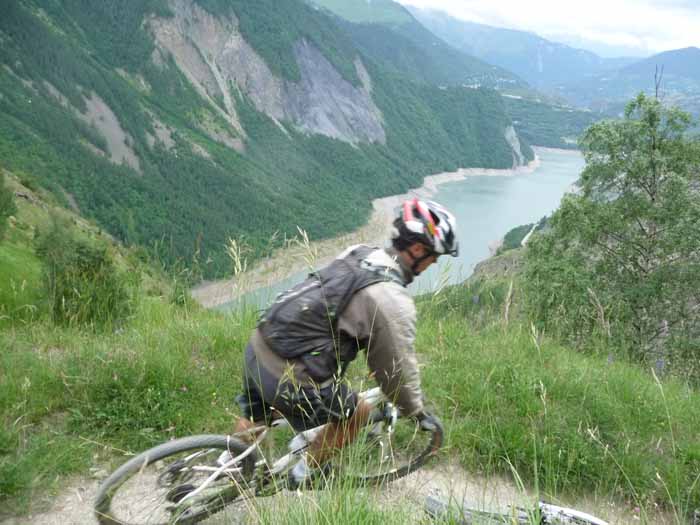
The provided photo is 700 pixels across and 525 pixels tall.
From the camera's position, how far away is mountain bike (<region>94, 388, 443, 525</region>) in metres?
2.67

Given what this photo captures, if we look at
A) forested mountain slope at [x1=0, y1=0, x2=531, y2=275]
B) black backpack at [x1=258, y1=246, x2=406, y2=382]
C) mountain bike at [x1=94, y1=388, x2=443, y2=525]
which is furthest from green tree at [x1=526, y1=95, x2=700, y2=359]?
forested mountain slope at [x1=0, y1=0, x2=531, y2=275]

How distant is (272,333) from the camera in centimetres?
283

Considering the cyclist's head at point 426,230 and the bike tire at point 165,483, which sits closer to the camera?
the bike tire at point 165,483

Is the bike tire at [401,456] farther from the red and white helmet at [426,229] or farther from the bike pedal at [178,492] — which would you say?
the red and white helmet at [426,229]

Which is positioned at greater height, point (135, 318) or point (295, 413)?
point (295, 413)

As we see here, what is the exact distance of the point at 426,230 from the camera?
298cm

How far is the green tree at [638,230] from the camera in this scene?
48.6 feet

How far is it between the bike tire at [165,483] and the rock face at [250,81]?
539 ft

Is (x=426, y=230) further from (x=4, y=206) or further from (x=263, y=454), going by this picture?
(x=4, y=206)

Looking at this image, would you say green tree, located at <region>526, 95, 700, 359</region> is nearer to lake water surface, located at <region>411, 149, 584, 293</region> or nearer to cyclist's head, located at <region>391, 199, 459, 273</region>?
cyclist's head, located at <region>391, 199, 459, 273</region>

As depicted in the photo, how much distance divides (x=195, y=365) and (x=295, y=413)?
1729mm

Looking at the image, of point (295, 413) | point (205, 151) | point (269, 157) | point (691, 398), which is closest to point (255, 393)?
point (295, 413)

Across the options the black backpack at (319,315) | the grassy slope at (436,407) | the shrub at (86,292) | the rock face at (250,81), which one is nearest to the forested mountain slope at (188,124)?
the rock face at (250,81)

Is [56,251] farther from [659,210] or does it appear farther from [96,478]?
[659,210]
